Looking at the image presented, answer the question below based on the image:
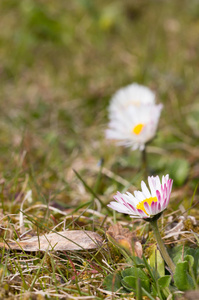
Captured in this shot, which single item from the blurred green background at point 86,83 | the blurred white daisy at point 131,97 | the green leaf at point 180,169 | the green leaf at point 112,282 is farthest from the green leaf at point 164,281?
the blurred white daisy at point 131,97

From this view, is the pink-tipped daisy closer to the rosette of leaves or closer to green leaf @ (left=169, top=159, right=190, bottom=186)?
the rosette of leaves

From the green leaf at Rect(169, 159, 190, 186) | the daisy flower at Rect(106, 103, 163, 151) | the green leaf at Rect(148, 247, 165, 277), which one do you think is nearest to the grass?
the green leaf at Rect(169, 159, 190, 186)

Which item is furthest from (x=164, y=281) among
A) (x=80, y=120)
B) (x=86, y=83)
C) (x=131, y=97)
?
(x=86, y=83)

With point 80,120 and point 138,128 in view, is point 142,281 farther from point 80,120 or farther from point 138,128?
point 80,120

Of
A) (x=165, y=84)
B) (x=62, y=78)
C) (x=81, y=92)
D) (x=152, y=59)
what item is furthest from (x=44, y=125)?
(x=152, y=59)

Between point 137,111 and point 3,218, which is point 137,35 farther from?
point 3,218

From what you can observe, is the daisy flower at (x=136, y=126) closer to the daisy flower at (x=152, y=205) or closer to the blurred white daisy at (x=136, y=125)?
the blurred white daisy at (x=136, y=125)

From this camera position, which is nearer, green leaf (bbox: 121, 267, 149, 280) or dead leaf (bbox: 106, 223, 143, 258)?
green leaf (bbox: 121, 267, 149, 280)
